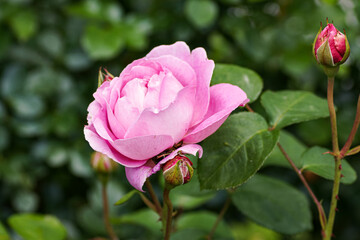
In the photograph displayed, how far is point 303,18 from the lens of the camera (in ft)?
4.49

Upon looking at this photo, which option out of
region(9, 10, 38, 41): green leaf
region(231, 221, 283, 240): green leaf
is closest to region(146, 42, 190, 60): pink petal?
region(9, 10, 38, 41): green leaf

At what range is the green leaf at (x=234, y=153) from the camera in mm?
513

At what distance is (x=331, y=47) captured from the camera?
1.54ft

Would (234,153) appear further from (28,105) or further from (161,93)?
(28,105)

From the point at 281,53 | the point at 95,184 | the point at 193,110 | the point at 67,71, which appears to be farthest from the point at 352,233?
the point at 193,110

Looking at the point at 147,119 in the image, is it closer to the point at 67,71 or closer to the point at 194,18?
the point at 194,18

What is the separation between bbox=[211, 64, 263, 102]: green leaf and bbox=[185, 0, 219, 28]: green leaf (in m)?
0.63

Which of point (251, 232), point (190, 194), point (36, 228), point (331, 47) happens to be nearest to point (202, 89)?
point (331, 47)

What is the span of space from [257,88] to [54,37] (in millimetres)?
935

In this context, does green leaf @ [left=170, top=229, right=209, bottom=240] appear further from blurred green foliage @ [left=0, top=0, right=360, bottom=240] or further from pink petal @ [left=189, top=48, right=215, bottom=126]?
blurred green foliage @ [left=0, top=0, right=360, bottom=240]

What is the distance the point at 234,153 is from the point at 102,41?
0.81 metres

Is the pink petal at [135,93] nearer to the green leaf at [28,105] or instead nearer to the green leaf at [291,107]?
the green leaf at [291,107]

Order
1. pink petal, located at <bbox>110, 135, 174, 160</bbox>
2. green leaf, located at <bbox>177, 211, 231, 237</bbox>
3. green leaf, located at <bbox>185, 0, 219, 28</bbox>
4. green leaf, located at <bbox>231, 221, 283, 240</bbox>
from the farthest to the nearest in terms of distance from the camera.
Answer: green leaf, located at <bbox>231, 221, 283, 240</bbox> → green leaf, located at <bbox>185, 0, 219, 28</bbox> → green leaf, located at <bbox>177, 211, 231, 237</bbox> → pink petal, located at <bbox>110, 135, 174, 160</bbox>

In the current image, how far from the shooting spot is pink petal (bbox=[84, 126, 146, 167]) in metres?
0.45
